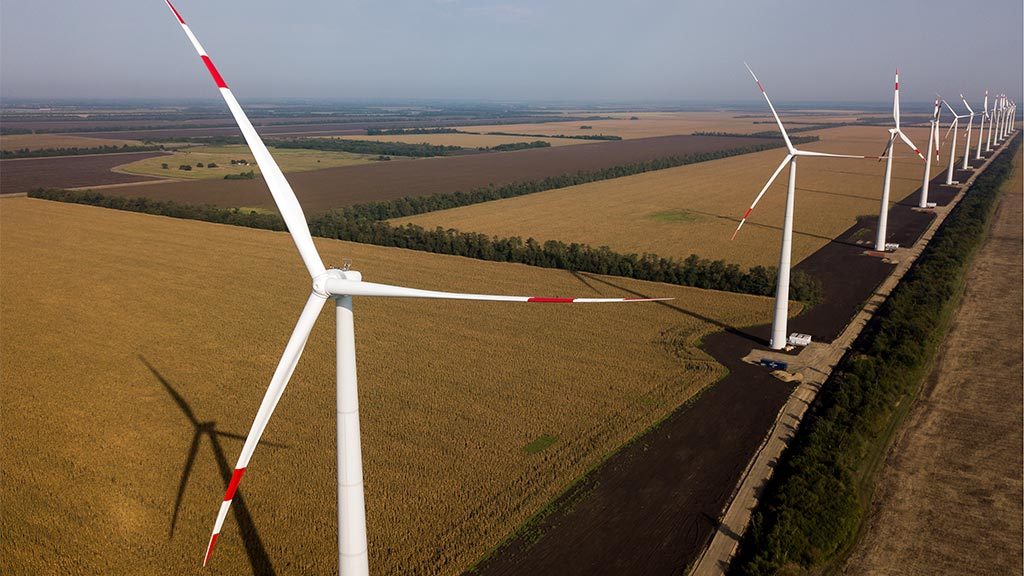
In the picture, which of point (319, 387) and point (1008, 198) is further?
point (1008, 198)

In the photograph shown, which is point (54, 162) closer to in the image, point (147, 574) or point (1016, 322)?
point (147, 574)

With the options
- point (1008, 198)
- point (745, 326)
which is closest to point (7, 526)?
point (745, 326)

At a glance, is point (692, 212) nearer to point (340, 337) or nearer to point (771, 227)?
point (771, 227)

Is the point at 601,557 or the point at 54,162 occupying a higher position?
the point at 54,162

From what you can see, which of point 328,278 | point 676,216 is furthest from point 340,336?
point 676,216

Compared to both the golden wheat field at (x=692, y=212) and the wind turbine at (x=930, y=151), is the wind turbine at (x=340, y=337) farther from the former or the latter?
the wind turbine at (x=930, y=151)

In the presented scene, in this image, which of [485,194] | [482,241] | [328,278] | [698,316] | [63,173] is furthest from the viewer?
[63,173]
